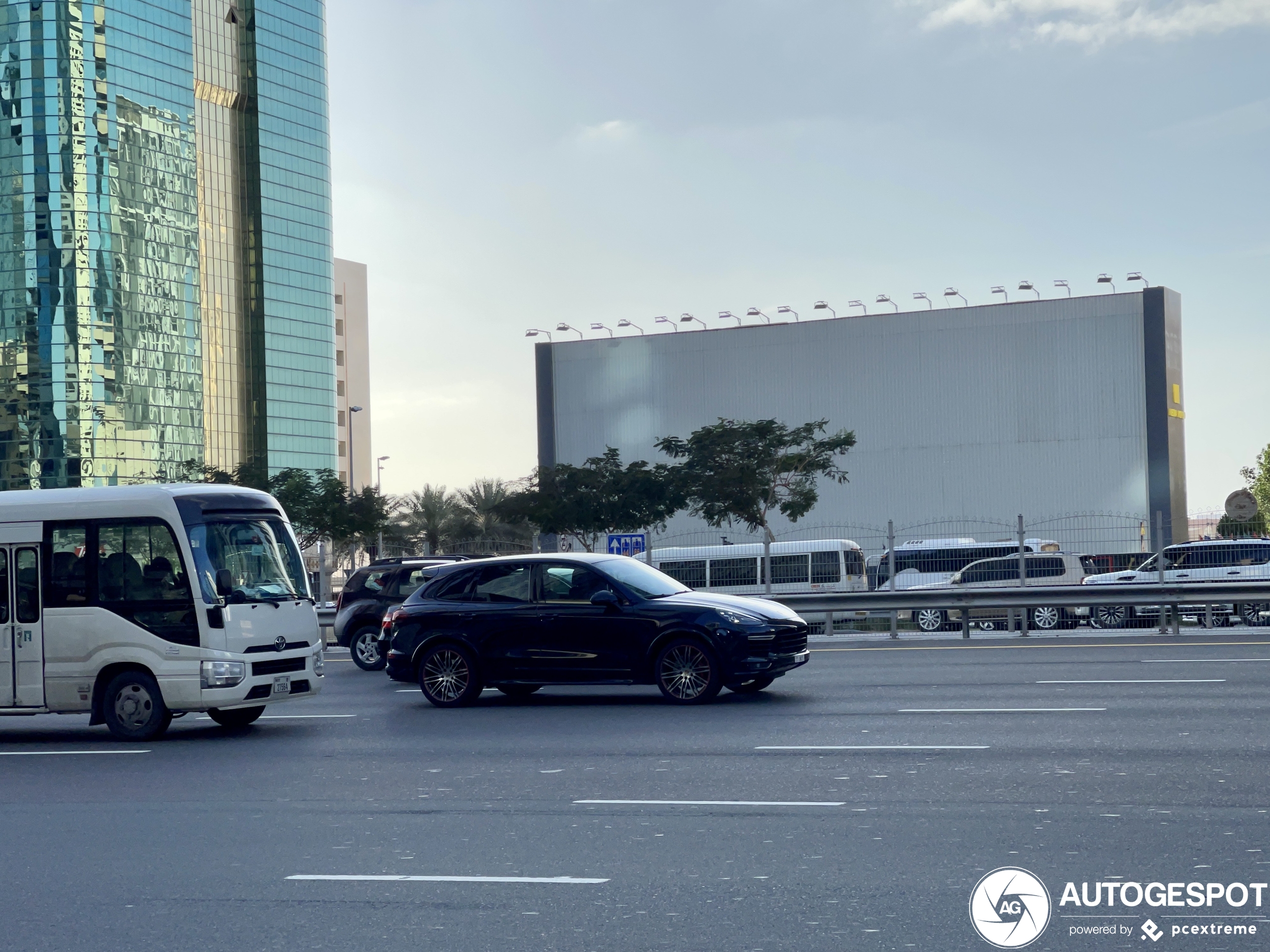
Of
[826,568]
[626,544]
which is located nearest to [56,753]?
[626,544]

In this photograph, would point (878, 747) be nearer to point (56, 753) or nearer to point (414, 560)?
point (56, 753)

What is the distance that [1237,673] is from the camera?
1585 cm

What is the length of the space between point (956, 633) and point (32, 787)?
1876 centimetres

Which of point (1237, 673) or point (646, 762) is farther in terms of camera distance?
point (1237, 673)

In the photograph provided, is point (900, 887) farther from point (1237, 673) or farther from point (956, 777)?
point (1237, 673)

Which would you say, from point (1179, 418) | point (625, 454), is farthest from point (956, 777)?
point (625, 454)

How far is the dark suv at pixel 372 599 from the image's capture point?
72.5 feet

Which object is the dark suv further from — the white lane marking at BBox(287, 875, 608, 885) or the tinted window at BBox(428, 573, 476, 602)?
the white lane marking at BBox(287, 875, 608, 885)

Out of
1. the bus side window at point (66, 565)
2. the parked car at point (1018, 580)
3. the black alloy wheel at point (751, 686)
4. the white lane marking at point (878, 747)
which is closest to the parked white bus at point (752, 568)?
the parked car at point (1018, 580)

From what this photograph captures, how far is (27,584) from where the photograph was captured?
14.2m

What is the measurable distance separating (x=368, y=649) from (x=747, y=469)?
97.9 feet

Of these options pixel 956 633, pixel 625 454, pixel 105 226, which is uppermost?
pixel 105 226

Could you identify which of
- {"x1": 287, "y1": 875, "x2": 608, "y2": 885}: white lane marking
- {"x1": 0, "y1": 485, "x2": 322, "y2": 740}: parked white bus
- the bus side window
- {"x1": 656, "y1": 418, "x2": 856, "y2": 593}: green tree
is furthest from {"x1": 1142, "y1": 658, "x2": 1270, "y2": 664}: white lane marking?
{"x1": 656, "y1": 418, "x2": 856, "y2": 593}: green tree

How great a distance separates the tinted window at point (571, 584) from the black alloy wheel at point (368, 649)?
7.51 m
